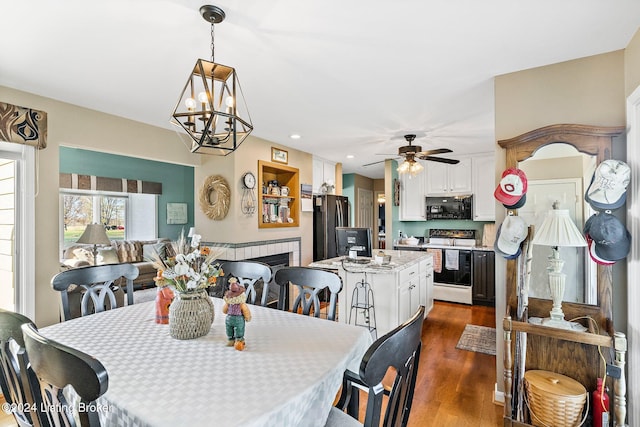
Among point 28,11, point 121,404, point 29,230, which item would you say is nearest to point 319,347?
point 121,404

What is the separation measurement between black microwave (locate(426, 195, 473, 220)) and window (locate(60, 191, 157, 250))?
5677 mm

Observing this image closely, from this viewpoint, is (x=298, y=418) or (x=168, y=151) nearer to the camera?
(x=298, y=418)

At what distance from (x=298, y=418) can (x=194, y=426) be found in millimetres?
345

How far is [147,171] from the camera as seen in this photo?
22.4 feet

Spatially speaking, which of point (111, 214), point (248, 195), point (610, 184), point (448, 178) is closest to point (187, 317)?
point (610, 184)

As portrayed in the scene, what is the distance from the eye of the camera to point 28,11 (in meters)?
1.63

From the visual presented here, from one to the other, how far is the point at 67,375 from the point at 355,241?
3.15 m

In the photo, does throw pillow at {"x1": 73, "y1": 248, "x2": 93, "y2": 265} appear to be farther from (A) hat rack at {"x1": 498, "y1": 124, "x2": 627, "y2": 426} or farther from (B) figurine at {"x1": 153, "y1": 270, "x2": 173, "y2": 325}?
(A) hat rack at {"x1": 498, "y1": 124, "x2": 627, "y2": 426}

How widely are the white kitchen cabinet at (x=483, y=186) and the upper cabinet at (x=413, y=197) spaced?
2.61ft

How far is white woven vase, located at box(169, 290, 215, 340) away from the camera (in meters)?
1.57

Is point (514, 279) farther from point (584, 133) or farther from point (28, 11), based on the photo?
point (28, 11)

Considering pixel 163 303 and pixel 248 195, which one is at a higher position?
pixel 248 195

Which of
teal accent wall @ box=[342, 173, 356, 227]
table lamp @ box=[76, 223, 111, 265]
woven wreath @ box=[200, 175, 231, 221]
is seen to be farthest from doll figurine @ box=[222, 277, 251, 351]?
teal accent wall @ box=[342, 173, 356, 227]

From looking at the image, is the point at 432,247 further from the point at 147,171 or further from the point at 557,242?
the point at 147,171
